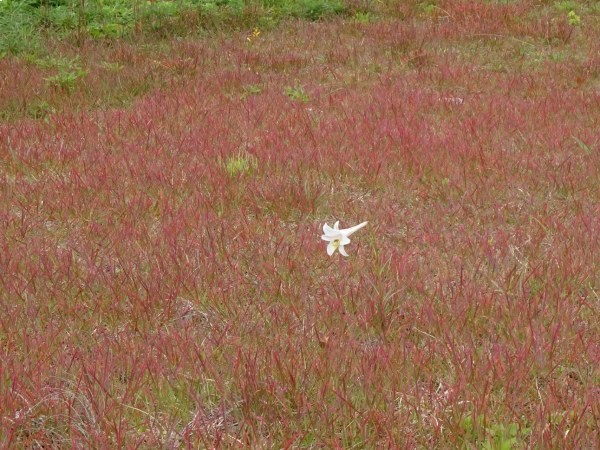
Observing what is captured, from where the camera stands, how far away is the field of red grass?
2818 millimetres

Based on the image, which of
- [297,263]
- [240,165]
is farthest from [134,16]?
[297,263]

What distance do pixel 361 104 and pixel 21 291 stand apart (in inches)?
194

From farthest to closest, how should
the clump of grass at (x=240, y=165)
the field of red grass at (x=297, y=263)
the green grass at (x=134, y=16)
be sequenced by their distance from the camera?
the green grass at (x=134, y=16) < the clump of grass at (x=240, y=165) < the field of red grass at (x=297, y=263)

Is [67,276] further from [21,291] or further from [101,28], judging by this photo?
[101,28]

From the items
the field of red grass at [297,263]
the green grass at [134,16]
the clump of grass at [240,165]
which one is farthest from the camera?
the green grass at [134,16]

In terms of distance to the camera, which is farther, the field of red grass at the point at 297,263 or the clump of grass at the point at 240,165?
the clump of grass at the point at 240,165

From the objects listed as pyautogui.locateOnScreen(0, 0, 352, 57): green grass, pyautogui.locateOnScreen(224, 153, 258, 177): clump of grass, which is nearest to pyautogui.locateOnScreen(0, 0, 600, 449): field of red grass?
pyautogui.locateOnScreen(224, 153, 258, 177): clump of grass

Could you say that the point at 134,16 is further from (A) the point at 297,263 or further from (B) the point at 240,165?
(A) the point at 297,263

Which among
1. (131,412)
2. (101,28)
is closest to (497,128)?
(131,412)

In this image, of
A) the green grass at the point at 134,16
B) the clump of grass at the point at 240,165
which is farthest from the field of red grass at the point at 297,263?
the green grass at the point at 134,16

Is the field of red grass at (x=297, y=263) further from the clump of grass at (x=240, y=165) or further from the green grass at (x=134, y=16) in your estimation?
the green grass at (x=134, y=16)

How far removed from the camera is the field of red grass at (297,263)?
282cm

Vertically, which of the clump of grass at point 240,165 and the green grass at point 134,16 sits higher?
the clump of grass at point 240,165

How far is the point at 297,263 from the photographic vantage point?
423cm
